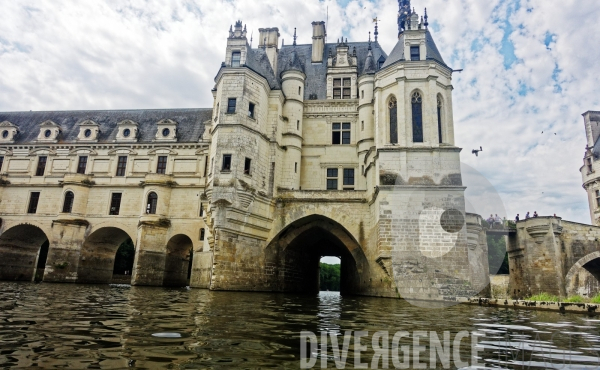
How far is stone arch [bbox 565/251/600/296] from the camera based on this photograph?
2020cm

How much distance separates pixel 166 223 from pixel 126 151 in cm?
667

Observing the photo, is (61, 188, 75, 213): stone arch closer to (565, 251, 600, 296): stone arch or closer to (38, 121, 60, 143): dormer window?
(38, 121, 60, 143): dormer window

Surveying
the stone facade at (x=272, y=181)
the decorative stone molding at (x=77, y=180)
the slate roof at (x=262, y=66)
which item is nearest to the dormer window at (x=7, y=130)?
the stone facade at (x=272, y=181)

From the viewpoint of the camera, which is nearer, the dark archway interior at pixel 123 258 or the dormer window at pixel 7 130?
the dormer window at pixel 7 130

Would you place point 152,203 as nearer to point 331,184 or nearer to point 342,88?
point 331,184

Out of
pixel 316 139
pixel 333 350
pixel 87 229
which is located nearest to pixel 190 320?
pixel 333 350

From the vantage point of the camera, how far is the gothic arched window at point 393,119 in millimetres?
20000

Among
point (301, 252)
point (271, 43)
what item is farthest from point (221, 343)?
point (271, 43)

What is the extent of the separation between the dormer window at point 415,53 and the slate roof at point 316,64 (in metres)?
6.66

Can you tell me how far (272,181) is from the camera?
73.6 ft

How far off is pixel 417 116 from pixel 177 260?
63.3ft

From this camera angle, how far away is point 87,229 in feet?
91.3

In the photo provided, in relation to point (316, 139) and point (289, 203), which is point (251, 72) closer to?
point (316, 139)

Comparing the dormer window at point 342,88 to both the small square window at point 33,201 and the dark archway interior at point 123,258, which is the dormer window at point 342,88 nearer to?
the small square window at point 33,201
